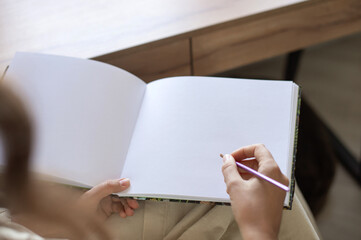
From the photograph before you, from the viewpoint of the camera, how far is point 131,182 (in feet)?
2.09

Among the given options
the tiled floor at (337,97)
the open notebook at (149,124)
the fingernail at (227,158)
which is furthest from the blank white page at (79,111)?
the tiled floor at (337,97)

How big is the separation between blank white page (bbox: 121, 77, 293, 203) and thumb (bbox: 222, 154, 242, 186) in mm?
46

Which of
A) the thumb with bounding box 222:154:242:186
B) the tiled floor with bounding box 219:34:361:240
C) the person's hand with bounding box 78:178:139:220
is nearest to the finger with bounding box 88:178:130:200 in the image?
the person's hand with bounding box 78:178:139:220

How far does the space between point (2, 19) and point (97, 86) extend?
0.86 ft

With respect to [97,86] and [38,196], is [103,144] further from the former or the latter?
[38,196]

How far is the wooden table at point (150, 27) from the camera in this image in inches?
30.0

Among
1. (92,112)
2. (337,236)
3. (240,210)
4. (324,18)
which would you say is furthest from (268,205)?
(337,236)

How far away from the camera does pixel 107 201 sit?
27.2 inches

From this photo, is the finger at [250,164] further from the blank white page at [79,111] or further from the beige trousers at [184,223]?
the blank white page at [79,111]

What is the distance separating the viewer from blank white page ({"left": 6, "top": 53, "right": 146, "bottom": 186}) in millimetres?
638

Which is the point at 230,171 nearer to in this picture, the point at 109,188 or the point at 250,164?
the point at 250,164

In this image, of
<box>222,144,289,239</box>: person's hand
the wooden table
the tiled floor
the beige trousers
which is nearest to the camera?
<box>222,144,289,239</box>: person's hand

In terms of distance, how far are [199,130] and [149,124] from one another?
0.08 m

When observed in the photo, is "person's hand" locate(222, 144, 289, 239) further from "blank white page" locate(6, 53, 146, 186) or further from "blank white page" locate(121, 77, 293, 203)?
"blank white page" locate(6, 53, 146, 186)
